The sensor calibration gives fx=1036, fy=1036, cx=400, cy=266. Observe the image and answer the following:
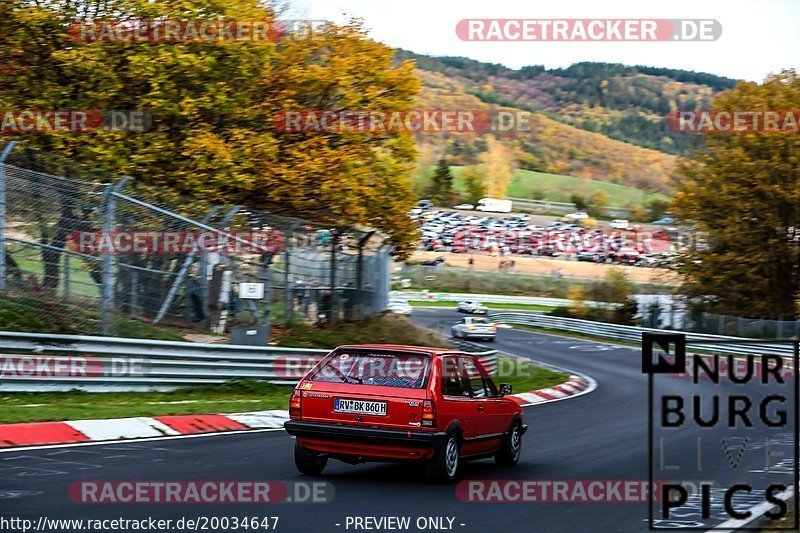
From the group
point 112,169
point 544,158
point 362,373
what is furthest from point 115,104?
point 544,158

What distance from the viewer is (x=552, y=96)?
639 ft

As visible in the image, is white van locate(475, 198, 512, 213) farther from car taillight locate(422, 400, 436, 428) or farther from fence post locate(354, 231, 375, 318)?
car taillight locate(422, 400, 436, 428)

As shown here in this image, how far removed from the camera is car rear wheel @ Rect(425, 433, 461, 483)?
32.3 ft

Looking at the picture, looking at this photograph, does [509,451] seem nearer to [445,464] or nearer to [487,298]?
[445,464]

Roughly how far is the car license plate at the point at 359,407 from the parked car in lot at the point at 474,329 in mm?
36389

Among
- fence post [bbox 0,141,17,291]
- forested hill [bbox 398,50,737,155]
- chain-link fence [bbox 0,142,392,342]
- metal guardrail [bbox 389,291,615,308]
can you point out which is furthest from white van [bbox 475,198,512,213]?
fence post [bbox 0,141,17,291]

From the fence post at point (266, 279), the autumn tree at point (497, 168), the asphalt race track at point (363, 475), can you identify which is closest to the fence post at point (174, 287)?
the fence post at point (266, 279)

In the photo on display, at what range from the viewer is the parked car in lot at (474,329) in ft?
152

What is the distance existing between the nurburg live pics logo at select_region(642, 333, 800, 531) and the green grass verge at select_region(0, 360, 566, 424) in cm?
657

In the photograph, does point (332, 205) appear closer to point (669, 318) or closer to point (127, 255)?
point (127, 255)

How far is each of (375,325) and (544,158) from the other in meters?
143

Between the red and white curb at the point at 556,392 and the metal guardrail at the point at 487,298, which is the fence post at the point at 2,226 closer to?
the red and white curb at the point at 556,392

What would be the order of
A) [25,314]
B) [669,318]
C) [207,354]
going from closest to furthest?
1. [25,314]
2. [207,354]
3. [669,318]

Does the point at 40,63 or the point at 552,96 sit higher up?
the point at 552,96
